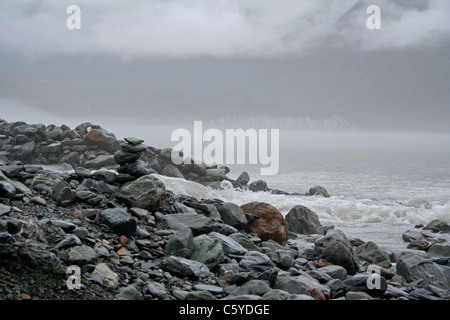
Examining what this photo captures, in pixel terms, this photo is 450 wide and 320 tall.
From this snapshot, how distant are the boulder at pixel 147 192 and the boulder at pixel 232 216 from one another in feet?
7.26

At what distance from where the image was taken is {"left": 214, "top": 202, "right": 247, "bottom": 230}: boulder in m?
15.6

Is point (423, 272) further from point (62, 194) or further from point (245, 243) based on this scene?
point (62, 194)

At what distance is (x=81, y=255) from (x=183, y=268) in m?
2.03

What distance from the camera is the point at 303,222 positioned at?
737 inches

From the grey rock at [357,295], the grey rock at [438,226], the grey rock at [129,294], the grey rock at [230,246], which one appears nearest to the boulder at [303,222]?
the grey rock at [438,226]

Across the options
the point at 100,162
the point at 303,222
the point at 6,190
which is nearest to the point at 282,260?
the point at 6,190

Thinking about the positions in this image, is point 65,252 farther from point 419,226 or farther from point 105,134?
point 105,134

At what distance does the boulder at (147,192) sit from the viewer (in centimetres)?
1426

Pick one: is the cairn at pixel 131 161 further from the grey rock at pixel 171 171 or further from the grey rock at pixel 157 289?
the grey rock at pixel 171 171

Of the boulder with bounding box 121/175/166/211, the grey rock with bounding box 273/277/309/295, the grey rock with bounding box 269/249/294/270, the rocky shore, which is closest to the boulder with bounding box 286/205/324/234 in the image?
the rocky shore

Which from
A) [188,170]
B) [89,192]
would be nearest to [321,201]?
[188,170]

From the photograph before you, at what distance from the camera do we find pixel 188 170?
3023 cm

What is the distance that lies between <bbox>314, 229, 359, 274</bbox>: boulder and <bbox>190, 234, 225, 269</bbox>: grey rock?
3603mm

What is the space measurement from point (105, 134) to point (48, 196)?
65.2ft
